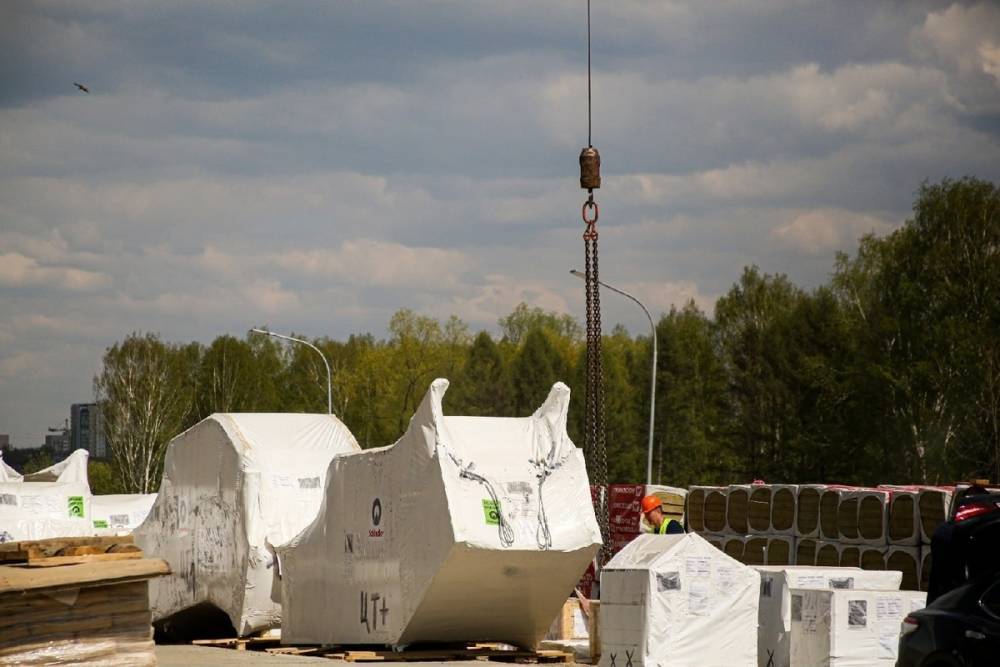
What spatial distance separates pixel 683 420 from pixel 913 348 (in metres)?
18.0

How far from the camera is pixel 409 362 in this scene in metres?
80.8

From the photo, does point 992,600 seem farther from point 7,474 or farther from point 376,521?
point 7,474

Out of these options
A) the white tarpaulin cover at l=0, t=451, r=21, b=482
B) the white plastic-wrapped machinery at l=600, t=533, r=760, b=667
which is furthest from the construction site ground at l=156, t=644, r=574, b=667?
the white tarpaulin cover at l=0, t=451, r=21, b=482

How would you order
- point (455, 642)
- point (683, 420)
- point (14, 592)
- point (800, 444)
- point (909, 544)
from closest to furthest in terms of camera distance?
point (14, 592) < point (455, 642) < point (909, 544) < point (800, 444) < point (683, 420)

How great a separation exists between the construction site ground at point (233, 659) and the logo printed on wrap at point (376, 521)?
1596 mm

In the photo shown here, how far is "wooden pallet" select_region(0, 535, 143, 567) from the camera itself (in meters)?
12.6

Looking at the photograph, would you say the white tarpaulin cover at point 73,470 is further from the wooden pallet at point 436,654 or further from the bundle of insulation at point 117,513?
the wooden pallet at point 436,654

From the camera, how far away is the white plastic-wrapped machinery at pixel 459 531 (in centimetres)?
1770

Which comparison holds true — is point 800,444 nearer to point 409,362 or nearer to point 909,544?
point 409,362

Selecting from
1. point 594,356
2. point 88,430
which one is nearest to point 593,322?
point 594,356

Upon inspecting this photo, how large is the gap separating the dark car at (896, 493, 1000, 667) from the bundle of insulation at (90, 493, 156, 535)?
17257 millimetres

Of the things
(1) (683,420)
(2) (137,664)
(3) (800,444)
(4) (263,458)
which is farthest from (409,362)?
(2) (137,664)

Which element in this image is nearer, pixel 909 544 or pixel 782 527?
pixel 909 544

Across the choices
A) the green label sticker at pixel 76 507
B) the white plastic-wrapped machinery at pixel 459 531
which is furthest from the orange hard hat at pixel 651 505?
the green label sticker at pixel 76 507
